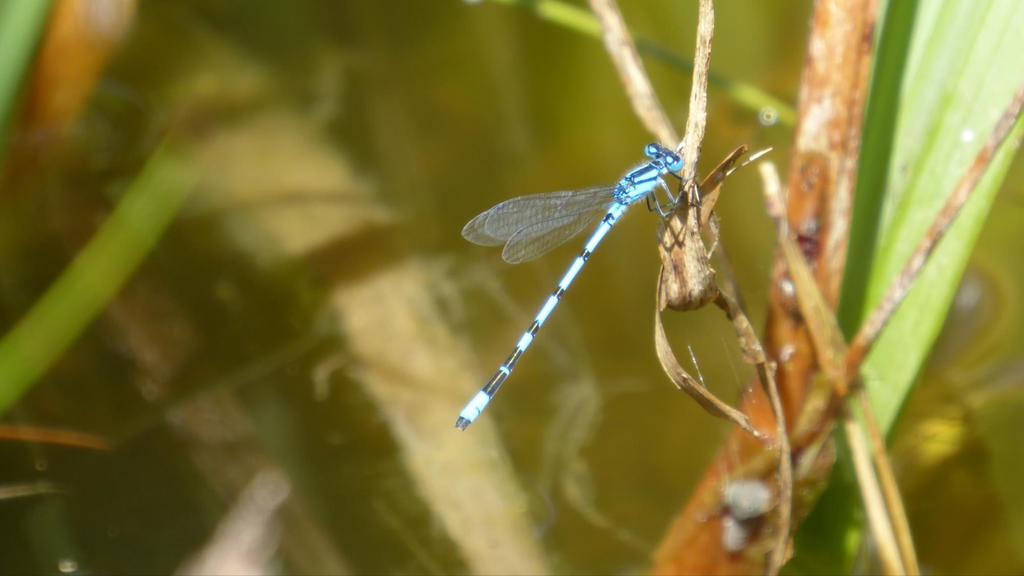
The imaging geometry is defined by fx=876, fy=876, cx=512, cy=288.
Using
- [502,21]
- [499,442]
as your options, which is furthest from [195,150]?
[499,442]

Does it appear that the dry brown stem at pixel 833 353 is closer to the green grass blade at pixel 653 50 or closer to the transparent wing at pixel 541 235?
the transparent wing at pixel 541 235

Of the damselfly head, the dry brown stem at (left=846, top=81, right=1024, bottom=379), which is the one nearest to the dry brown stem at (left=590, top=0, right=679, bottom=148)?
the damselfly head

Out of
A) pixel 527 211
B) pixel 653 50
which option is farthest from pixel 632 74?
pixel 653 50

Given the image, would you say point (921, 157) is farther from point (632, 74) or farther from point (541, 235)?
point (541, 235)

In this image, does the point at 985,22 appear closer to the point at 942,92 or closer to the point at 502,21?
the point at 942,92

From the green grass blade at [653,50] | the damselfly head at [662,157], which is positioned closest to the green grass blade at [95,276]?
the green grass blade at [653,50]

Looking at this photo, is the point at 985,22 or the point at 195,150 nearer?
the point at 985,22
